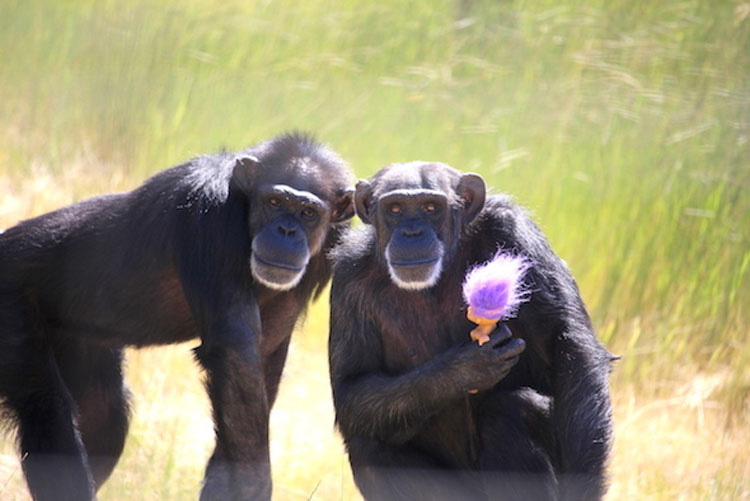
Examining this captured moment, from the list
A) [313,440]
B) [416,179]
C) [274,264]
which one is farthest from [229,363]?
[313,440]

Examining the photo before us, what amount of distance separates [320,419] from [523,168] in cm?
257

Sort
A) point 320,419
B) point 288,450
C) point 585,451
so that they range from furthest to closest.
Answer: point 320,419 < point 288,450 < point 585,451

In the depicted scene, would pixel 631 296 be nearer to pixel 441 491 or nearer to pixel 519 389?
pixel 519 389

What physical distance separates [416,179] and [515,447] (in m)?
1.30

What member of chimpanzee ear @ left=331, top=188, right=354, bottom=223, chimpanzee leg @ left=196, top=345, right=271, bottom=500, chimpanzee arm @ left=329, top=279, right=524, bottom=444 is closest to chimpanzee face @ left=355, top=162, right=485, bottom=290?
chimpanzee arm @ left=329, top=279, right=524, bottom=444

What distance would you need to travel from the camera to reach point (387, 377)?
4.55 meters

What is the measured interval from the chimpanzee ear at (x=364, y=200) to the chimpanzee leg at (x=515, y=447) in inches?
41.6

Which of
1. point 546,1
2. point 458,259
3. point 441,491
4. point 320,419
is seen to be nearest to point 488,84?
point 546,1

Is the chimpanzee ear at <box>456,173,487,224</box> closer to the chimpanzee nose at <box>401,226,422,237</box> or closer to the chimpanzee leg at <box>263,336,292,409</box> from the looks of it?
the chimpanzee nose at <box>401,226,422,237</box>

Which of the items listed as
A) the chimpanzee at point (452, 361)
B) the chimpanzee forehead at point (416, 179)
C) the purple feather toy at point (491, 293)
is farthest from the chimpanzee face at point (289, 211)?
the purple feather toy at point (491, 293)

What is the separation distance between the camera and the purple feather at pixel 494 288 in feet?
13.5

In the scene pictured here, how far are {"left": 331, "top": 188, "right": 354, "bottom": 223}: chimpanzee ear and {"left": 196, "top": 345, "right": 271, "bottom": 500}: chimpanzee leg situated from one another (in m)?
1.01

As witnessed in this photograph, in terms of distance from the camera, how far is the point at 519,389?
4.67m

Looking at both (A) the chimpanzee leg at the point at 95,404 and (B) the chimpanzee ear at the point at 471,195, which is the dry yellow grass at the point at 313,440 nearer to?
(A) the chimpanzee leg at the point at 95,404
